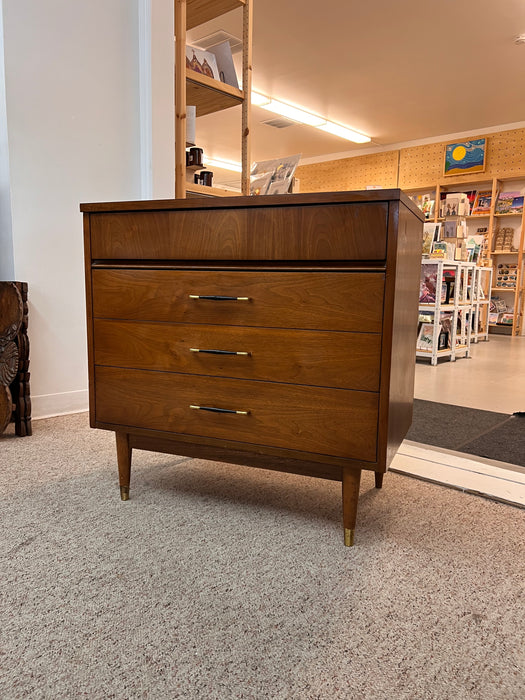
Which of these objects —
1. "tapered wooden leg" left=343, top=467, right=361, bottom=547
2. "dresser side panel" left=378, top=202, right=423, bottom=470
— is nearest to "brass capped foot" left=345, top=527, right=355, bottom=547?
"tapered wooden leg" left=343, top=467, right=361, bottom=547

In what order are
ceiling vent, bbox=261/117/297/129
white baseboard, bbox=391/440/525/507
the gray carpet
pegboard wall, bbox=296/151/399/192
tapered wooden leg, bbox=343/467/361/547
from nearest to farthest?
the gray carpet
tapered wooden leg, bbox=343/467/361/547
white baseboard, bbox=391/440/525/507
ceiling vent, bbox=261/117/297/129
pegboard wall, bbox=296/151/399/192

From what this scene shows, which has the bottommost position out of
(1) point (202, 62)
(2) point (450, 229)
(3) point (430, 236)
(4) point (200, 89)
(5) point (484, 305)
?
(5) point (484, 305)

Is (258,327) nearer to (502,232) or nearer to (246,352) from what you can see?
(246,352)

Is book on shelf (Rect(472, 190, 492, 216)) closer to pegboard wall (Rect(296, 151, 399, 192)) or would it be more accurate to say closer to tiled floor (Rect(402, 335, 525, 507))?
pegboard wall (Rect(296, 151, 399, 192))

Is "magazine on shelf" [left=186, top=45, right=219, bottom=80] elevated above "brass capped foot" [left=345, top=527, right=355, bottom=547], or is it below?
above

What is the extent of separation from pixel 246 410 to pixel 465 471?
89cm

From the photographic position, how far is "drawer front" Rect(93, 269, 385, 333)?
1058mm

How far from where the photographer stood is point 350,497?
1.14 metres

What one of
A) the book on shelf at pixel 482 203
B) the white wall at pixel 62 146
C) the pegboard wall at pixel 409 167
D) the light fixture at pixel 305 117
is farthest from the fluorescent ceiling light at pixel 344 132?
the white wall at pixel 62 146

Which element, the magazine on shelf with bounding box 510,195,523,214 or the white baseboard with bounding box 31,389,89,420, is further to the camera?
the magazine on shelf with bounding box 510,195,523,214

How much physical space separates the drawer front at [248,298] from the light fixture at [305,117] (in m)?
5.89

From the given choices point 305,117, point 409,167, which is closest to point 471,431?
point 305,117

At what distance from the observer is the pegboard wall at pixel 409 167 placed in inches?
288

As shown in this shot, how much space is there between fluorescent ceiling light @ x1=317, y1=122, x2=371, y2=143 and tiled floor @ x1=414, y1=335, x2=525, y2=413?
14.2 ft
